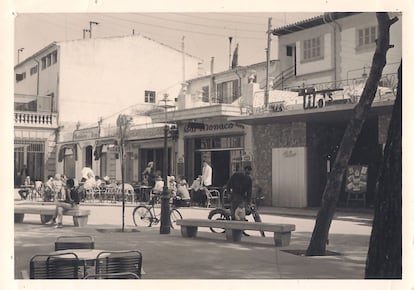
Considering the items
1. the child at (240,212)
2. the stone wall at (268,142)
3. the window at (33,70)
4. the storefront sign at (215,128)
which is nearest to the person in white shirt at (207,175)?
the stone wall at (268,142)

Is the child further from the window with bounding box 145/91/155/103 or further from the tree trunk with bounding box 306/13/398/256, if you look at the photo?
the window with bounding box 145/91/155/103

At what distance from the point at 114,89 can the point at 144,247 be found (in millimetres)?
3434

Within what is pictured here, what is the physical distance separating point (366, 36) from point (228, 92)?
21.1 feet

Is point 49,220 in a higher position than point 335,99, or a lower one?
lower

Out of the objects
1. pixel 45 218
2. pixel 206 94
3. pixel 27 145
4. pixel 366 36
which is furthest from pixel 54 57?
pixel 206 94

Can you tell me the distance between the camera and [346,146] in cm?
741

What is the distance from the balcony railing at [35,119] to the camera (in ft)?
22.7

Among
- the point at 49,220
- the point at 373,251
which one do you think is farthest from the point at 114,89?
the point at 373,251

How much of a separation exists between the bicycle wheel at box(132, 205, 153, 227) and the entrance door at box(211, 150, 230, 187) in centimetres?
196

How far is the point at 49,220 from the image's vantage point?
36.2 ft

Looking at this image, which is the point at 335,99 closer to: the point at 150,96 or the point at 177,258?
the point at 150,96

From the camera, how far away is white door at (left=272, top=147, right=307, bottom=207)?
42.4 ft

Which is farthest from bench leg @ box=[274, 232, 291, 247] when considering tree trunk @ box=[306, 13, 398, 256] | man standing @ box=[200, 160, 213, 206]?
man standing @ box=[200, 160, 213, 206]

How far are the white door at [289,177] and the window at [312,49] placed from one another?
8.38ft
